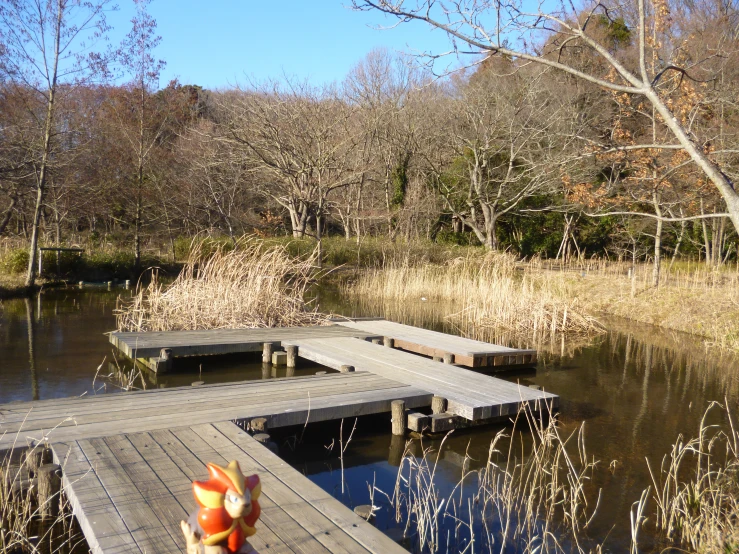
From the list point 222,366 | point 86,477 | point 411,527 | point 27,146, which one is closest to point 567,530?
point 411,527

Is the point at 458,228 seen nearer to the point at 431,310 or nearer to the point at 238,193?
the point at 238,193

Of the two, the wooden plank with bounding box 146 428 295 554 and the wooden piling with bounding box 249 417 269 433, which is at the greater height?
the wooden plank with bounding box 146 428 295 554

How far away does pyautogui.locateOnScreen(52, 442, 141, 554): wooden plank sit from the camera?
2674 mm

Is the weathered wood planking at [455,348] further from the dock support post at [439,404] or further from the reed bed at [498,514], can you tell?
the reed bed at [498,514]

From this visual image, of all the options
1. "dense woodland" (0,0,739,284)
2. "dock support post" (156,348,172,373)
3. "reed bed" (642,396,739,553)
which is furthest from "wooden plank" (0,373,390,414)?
"dense woodland" (0,0,739,284)

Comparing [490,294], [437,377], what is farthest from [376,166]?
[437,377]

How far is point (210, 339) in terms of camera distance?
7.80m

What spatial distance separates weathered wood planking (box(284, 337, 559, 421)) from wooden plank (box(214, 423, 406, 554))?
193 cm

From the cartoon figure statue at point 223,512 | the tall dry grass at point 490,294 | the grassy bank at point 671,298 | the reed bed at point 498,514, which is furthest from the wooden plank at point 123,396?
the grassy bank at point 671,298

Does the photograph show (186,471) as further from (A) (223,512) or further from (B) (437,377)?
(B) (437,377)

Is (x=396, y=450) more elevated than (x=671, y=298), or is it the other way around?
(x=671, y=298)

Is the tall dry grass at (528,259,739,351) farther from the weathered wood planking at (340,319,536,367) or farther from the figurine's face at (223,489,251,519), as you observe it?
the figurine's face at (223,489,251,519)

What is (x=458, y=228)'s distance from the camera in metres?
21.3

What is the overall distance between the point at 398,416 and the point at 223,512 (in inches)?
135
